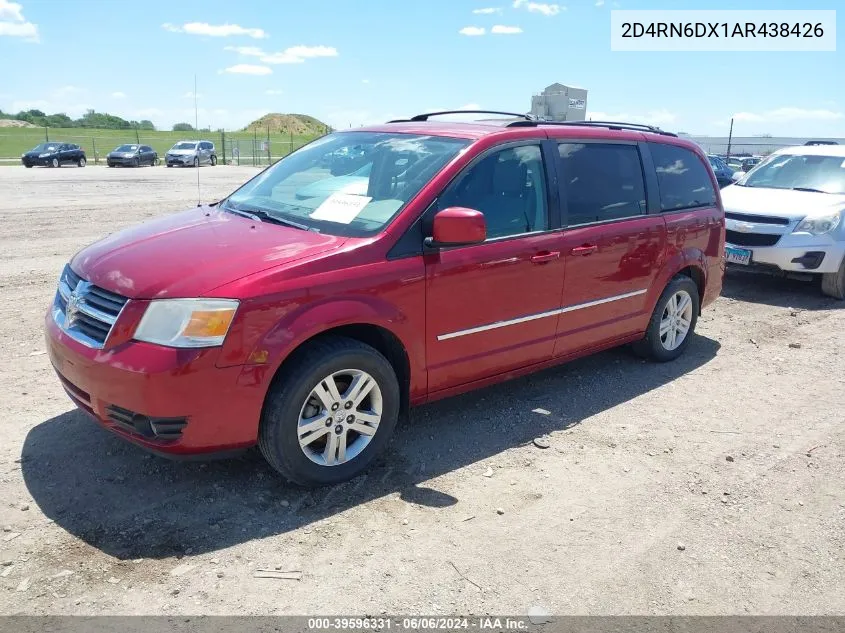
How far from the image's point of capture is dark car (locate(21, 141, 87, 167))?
33.1 meters

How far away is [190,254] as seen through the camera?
11.8 ft

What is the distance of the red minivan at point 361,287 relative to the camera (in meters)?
3.25

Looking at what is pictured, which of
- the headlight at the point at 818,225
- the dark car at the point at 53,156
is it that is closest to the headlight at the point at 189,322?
the headlight at the point at 818,225

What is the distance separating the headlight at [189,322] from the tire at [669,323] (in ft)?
12.1

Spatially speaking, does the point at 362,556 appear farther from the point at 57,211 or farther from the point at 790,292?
the point at 57,211

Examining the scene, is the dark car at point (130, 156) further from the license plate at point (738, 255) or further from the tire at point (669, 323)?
the tire at point (669, 323)

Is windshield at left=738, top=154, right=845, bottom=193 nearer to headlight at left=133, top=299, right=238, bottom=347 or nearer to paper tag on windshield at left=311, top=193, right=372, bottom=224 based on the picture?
paper tag on windshield at left=311, top=193, right=372, bottom=224

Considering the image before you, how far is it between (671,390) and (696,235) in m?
1.34

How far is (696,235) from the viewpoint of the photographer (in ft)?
19.1

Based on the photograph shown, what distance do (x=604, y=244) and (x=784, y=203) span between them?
504 centimetres

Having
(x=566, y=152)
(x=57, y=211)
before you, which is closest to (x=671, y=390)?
(x=566, y=152)

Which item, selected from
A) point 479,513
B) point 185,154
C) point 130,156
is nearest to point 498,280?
point 479,513

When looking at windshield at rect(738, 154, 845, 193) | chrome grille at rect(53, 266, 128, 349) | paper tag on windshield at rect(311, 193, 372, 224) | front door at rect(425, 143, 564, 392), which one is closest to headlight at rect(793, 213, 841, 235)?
windshield at rect(738, 154, 845, 193)

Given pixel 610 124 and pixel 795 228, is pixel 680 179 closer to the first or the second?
pixel 610 124
